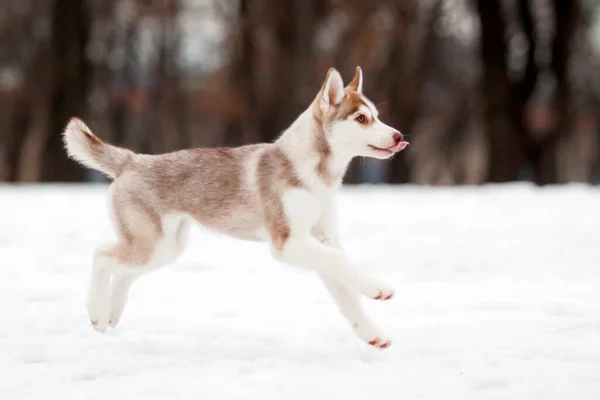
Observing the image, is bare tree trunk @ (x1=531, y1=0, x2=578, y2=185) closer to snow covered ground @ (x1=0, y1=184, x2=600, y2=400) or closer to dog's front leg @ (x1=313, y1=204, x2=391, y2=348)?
snow covered ground @ (x1=0, y1=184, x2=600, y2=400)

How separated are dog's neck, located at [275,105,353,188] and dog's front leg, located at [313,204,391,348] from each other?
23 cm

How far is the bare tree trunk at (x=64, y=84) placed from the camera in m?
19.6

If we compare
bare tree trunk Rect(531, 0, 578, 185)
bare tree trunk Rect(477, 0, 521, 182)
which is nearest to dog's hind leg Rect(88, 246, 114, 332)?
bare tree trunk Rect(477, 0, 521, 182)

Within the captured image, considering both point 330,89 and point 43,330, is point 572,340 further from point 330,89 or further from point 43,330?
point 43,330

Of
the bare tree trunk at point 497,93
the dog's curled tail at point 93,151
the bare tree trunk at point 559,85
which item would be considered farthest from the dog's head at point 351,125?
the bare tree trunk at point 559,85

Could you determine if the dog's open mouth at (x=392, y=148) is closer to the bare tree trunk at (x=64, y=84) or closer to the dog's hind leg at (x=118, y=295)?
the dog's hind leg at (x=118, y=295)

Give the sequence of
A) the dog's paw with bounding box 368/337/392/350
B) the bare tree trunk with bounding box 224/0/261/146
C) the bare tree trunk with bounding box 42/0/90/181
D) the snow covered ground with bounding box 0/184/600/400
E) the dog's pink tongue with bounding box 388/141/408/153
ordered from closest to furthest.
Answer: the snow covered ground with bounding box 0/184/600/400 < the dog's pink tongue with bounding box 388/141/408/153 < the dog's paw with bounding box 368/337/392/350 < the bare tree trunk with bounding box 42/0/90/181 < the bare tree trunk with bounding box 224/0/261/146

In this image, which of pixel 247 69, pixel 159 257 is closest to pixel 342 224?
pixel 159 257

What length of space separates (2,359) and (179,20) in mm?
25169

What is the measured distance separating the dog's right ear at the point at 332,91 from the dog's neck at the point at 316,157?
16cm

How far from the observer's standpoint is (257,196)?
5141 mm

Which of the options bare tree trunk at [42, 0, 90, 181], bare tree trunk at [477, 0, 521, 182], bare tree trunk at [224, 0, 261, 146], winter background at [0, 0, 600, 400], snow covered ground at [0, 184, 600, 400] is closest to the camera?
snow covered ground at [0, 184, 600, 400]

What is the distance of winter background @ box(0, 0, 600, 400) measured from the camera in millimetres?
4637

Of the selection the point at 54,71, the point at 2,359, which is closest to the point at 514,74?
the point at 54,71
